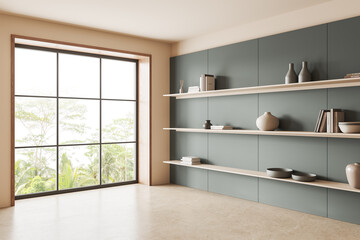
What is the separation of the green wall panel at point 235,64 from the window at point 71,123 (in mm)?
1807

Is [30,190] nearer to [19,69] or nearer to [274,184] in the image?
[19,69]

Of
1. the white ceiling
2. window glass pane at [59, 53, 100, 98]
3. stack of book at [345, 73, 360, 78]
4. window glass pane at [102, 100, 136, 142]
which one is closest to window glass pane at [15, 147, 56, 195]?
window glass pane at [102, 100, 136, 142]

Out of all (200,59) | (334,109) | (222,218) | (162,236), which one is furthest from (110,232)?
(200,59)

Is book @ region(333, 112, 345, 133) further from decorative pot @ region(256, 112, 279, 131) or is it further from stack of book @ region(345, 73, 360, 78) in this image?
decorative pot @ region(256, 112, 279, 131)

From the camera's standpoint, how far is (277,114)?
4602 millimetres

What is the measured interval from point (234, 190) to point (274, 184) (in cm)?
76

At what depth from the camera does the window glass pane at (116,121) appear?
711cm

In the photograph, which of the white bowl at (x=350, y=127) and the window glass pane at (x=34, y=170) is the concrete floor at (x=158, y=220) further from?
the window glass pane at (x=34, y=170)

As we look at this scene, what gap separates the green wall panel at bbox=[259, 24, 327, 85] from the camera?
413 centimetres

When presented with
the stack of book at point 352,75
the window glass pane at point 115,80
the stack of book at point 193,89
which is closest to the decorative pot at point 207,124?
the stack of book at point 193,89

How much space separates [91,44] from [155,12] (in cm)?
148

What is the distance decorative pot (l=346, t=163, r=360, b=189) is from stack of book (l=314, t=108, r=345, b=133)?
1.44ft

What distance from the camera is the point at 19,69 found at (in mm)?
6730

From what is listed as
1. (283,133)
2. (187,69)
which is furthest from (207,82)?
(283,133)
